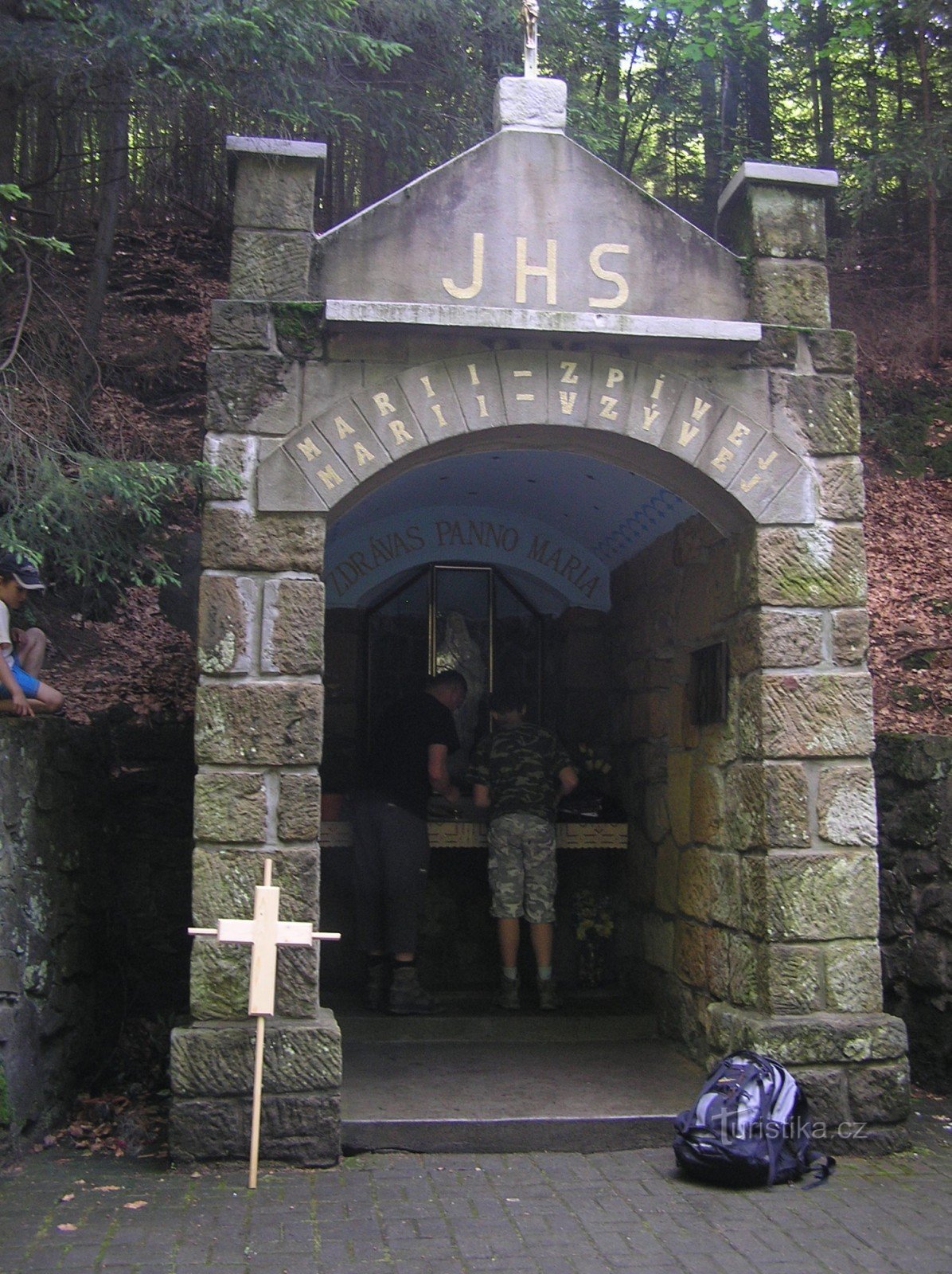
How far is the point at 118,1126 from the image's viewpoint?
532cm

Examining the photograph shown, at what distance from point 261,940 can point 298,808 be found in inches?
23.5

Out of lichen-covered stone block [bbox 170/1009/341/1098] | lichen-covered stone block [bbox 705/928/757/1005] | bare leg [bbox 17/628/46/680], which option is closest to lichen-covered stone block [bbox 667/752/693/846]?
lichen-covered stone block [bbox 705/928/757/1005]

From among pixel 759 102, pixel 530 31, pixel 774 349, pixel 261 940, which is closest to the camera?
pixel 261 940

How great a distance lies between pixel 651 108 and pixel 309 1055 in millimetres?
12297

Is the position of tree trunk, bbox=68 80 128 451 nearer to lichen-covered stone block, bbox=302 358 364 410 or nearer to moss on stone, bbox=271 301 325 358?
moss on stone, bbox=271 301 325 358

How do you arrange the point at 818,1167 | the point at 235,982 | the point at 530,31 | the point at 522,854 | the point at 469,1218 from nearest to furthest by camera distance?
the point at 469,1218 → the point at 818,1167 → the point at 235,982 → the point at 530,31 → the point at 522,854

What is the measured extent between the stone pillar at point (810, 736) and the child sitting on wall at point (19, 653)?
331 centimetres

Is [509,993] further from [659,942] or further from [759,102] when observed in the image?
[759,102]

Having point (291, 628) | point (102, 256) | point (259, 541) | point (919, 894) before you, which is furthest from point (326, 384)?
point (102, 256)

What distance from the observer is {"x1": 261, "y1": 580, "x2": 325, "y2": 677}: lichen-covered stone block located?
203 inches

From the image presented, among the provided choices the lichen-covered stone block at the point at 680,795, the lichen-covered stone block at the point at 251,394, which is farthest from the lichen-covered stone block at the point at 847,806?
the lichen-covered stone block at the point at 251,394

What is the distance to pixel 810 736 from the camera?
17.7 ft

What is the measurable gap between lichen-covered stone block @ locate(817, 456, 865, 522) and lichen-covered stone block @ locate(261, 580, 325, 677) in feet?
7.49

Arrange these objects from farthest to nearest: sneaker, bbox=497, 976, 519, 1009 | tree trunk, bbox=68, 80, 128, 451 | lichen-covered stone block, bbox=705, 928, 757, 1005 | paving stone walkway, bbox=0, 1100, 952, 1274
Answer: tree trunk, bbox=68, 80, 128, 451 → sneaker, bbox=497, 976, 519, 1009 → lichen-covered stone block, bbox=705, 928, 757, 1005 → paving stone walkway, bbox=0, 1100, 952, 1274
